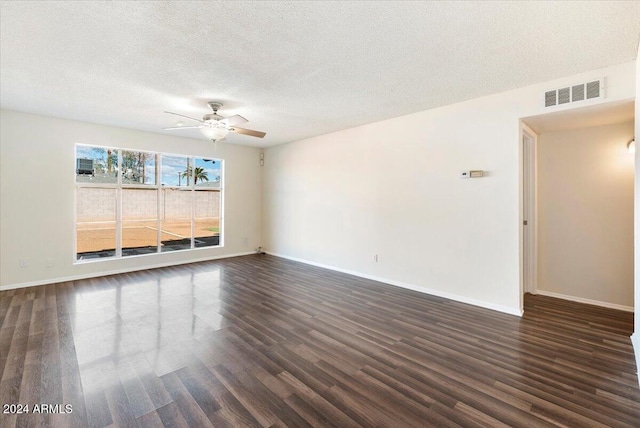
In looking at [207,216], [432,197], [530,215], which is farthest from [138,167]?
[530,215]

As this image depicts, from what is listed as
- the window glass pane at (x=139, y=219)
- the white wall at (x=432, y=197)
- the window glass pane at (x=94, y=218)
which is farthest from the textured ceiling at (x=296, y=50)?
the window glass pane at (x=139, y=219)

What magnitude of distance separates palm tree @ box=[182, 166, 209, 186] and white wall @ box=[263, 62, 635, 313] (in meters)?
2.43

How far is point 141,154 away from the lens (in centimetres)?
595

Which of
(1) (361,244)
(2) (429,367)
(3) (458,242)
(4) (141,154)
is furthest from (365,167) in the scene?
(4) (141,154)

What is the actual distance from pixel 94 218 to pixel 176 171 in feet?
5.80

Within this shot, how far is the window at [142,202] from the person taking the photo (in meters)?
5.41

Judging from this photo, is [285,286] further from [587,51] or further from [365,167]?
[587,51]

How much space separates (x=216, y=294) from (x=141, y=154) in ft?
12.0

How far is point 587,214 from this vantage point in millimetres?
3924

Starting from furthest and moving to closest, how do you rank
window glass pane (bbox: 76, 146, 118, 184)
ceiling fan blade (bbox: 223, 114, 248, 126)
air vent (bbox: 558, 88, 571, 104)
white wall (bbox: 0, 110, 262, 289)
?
window glass pane (bbox: 76, 146, 118, 184), white wall (bbox: 0, 110, 262, 289), ceiling fan blade (bbox: 223, 114, 248, 126), air vent (bbox: 558, 88, 571, 104)

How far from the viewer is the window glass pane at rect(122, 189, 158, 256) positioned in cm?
578

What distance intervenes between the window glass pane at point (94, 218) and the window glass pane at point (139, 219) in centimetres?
21

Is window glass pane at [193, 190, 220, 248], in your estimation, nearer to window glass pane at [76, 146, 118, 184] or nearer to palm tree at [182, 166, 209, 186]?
palm tree at [182, 166, 209, 186]

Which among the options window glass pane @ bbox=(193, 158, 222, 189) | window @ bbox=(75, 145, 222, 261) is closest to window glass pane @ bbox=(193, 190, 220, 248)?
window @ bbox=(75, 145, 222, 261)
